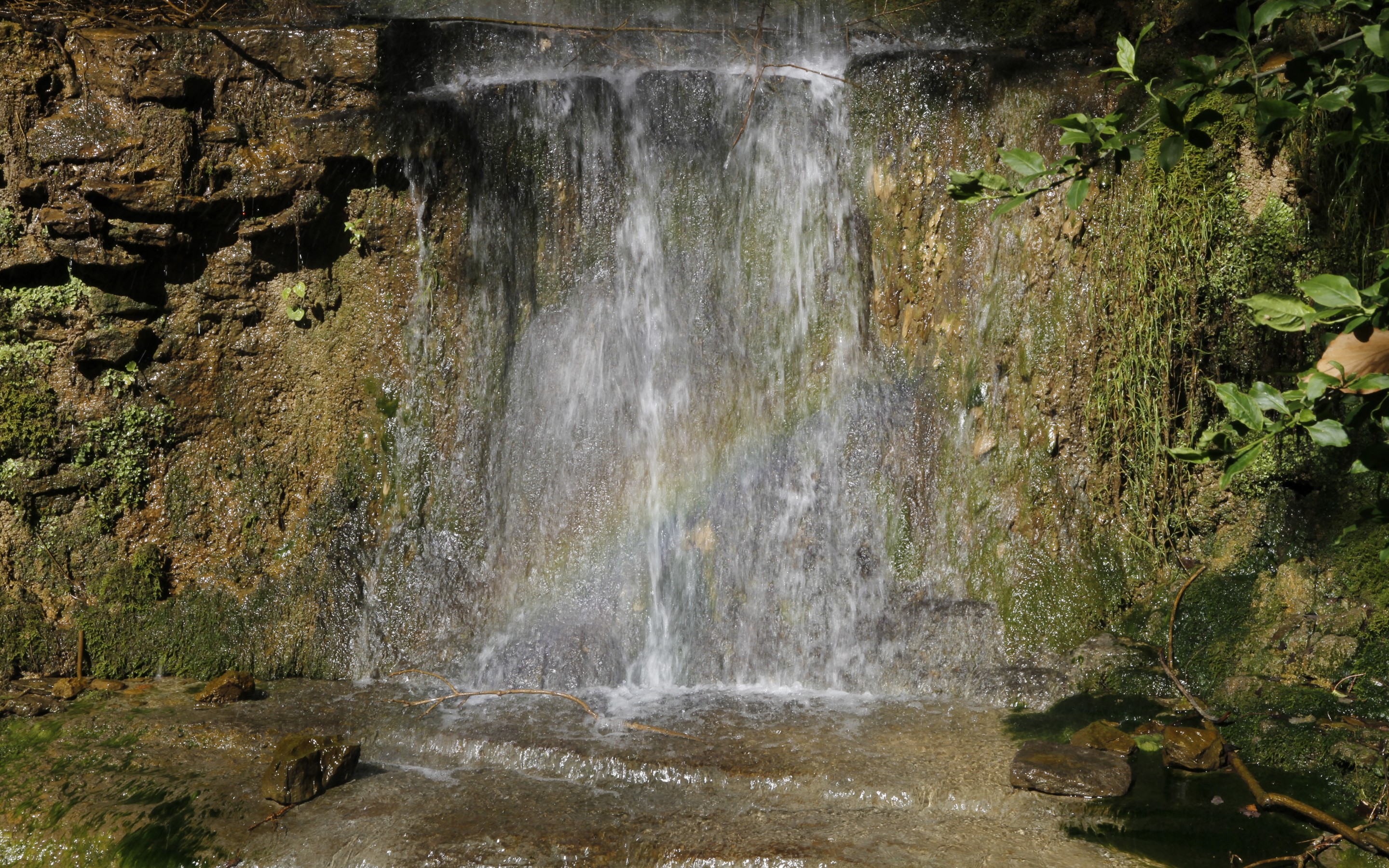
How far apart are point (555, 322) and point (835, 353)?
1567 mm

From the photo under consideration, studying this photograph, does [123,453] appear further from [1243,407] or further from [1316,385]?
[1316,385]

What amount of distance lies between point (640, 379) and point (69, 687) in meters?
3.15

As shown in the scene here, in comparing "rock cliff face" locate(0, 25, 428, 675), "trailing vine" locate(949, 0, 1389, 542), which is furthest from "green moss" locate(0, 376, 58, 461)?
"trailing vine" locate(949, 0, 1389, 542)

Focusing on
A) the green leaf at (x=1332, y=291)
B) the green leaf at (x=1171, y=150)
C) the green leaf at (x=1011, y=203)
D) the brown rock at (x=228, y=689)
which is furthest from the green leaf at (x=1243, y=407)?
the brown rock at (x=228, y=689)

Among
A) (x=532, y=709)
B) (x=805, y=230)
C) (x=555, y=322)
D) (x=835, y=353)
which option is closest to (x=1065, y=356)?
(x=835, y=353)

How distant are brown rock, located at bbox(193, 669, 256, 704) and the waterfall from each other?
0.58 metres

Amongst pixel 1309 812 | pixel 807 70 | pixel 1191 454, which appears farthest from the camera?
Result: pixel 807 70

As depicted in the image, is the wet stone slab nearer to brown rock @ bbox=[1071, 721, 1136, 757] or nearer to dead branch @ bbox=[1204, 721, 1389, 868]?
brown rock @ bbox=[1071, 721, 1136, 757]

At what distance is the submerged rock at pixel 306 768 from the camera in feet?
11.6

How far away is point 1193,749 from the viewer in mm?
3494

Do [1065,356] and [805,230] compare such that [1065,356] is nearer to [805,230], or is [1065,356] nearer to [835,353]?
[835,353]

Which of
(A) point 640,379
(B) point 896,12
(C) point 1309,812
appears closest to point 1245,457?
(C) point 1309,812

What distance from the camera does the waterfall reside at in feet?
16.8

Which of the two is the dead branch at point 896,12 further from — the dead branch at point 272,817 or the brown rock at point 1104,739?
the dead branch at point 272,817
